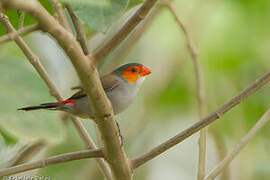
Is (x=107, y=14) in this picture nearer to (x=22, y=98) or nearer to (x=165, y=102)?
(x=22, y=98)

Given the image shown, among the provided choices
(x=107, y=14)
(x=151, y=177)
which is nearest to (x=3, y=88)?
(x=107, y=14)

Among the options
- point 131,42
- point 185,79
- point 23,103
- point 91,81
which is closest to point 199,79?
point 131,42

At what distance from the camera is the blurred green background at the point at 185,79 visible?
3.45 meters

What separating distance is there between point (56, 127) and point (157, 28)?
3.94 metres

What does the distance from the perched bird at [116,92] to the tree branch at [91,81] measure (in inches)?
36.0

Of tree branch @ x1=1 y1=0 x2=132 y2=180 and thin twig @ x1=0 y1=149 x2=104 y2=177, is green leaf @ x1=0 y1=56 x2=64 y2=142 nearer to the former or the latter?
tree branch @ x1=1 y1=0 x2=132 y2=180

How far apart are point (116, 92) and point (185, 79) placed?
60.6 inches

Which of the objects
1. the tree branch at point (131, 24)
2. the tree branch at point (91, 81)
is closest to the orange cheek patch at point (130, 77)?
the tree branch at point (91, 81)

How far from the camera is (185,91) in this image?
4.54 metres

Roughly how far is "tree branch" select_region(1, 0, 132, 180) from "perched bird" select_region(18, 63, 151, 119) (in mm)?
914

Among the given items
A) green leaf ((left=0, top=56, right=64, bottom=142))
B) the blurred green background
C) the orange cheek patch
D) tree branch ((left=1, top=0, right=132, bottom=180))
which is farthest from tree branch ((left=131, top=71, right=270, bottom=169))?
the orange cheek patch

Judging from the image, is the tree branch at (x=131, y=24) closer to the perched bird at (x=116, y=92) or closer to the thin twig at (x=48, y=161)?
the thin twig at (x=48, y=161)

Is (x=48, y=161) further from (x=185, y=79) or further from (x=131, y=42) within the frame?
(x=185, y=79)

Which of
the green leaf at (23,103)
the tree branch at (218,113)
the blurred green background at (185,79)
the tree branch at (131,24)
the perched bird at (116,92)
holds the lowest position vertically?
the blurred green background at (185,79)
